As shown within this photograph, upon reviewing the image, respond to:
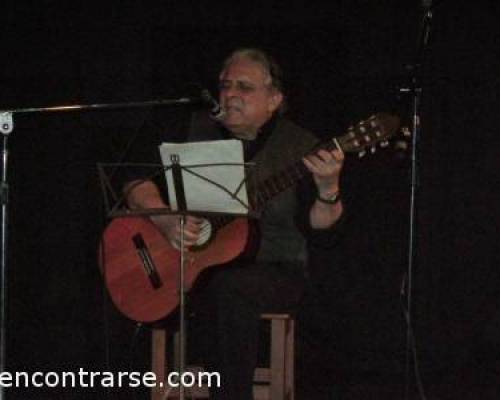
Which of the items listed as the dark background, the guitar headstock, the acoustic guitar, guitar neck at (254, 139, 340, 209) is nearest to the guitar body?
the acoustic guitar

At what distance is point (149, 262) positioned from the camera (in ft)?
11.8

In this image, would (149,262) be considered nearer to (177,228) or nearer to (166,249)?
(166,249)

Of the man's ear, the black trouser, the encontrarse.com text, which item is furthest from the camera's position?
the encontrarse.com text

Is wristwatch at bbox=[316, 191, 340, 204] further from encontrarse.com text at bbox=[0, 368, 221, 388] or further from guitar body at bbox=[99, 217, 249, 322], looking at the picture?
encontrarse.com text at bbox=[0, 368, 221, 388]

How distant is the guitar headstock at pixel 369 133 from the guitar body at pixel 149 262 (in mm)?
468

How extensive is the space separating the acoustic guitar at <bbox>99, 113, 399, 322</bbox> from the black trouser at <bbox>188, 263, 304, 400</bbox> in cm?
9

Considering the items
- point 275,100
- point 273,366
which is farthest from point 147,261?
point 275,100

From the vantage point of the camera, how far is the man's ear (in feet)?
12.8

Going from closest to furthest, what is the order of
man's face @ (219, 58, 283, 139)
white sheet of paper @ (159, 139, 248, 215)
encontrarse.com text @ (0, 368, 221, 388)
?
white sheet of paper @ (159, 139, 248, 215) < man's face @ (219, 58, 283, 139) < encontrarse.com text @ (0, 368, 221, 388)

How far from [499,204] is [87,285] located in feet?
7.33

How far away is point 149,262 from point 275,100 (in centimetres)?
88

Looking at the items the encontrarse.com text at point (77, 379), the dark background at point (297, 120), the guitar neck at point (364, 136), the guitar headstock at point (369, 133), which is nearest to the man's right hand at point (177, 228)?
the guitar neck at point (364, 136)

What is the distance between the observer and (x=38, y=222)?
5148 mm

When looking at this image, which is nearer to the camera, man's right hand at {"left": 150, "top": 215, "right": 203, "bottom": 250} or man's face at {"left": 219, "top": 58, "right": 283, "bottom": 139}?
man's right hand at {"left": 150, "top": 215, "right": 203, "bottom": 250}
